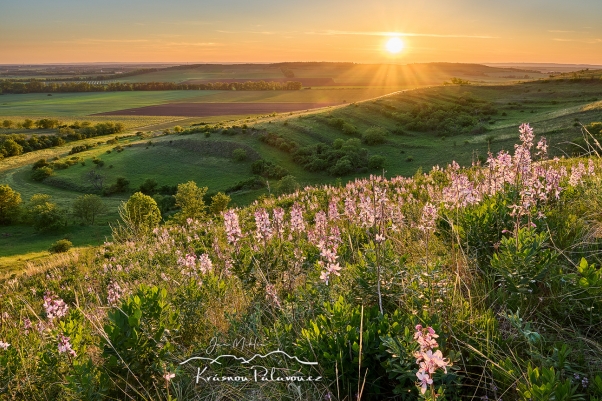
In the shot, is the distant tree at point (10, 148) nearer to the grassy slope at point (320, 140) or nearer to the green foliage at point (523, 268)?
the grassy slope at point (320, 140)

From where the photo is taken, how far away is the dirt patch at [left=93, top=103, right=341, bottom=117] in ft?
540

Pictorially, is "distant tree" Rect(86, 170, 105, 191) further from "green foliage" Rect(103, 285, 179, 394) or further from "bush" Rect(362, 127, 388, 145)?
"green foliage" Rect(103, 285, 179, 394)

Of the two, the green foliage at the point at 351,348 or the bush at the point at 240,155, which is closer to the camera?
the green foliage at the point at 351,348

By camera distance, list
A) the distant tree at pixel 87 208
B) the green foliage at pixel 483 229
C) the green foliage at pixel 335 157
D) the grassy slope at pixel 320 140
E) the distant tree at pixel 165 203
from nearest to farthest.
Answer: the green foliage at pixel 483 229 → the grassy slope at pixel 320 140 → the distant tree at pixel 87 208 → the distant tree at pixel 165 203 → the green foliage at pixel 335 157

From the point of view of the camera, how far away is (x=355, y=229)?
651cm

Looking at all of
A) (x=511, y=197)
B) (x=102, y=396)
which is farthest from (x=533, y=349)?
(x=102, y=396)

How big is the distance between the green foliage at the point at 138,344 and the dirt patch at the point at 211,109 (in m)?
160

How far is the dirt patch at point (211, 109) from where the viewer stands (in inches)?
6481

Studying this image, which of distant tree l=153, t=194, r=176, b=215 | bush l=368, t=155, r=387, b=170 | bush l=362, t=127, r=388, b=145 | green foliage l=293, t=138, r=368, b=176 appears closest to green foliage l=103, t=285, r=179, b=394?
distant tree l=153, t=194, r=176, b=215

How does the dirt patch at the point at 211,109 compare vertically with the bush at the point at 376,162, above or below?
above

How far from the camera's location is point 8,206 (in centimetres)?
A: 8688

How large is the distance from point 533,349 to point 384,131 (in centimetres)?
10792

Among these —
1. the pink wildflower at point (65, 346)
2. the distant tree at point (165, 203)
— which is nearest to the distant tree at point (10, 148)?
the distant tree at point (165, 203)

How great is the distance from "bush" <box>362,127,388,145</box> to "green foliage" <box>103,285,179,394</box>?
104406 mm
